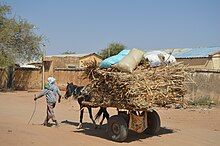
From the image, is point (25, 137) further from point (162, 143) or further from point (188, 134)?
point (188, 134)

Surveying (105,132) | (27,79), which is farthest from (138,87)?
(27,79)

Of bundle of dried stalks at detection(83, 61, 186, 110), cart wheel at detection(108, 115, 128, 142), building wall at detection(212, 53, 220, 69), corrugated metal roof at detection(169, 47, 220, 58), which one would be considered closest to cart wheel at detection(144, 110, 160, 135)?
bundle of dried stalks at detection(83, 61, 186, 110)

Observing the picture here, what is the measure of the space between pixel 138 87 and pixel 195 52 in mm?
25655

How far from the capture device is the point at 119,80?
9664 mm

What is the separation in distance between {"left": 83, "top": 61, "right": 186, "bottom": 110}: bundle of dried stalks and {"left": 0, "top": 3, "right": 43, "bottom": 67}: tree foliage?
2135 centimetres

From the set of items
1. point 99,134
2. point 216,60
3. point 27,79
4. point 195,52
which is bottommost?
point 99,134

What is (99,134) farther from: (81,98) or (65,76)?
(65,76)

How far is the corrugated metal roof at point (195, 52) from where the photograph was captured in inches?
1273

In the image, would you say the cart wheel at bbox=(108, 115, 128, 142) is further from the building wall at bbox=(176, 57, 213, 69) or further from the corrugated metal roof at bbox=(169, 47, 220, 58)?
the corrugated metal roof at bbox=(169, 47, 220, 58)

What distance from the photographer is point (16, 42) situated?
33000mm

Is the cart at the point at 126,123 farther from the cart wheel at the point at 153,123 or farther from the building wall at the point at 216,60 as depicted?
the building wall at the point at 216,60

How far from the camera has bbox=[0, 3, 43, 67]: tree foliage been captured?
102 ft

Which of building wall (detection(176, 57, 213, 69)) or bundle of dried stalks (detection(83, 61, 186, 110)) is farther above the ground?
building wall (detection(176, 57, 213, 69))

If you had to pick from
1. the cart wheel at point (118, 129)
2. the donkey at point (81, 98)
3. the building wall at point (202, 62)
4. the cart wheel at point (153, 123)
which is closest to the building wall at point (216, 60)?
the building wall at point (202, 62)
